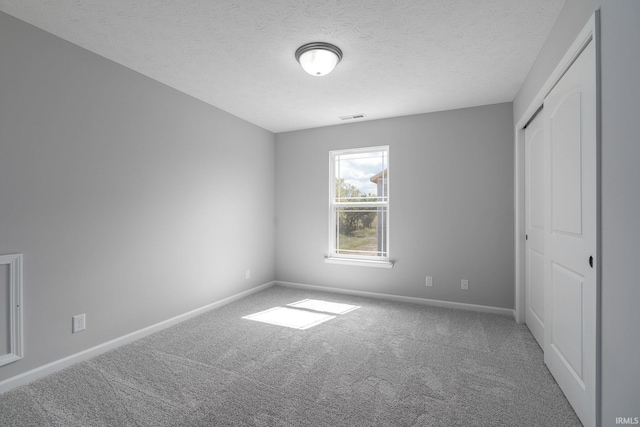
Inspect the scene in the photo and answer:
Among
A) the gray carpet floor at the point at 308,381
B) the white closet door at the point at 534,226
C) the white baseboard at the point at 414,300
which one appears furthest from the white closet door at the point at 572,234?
the white baseboard at the point at 414,300

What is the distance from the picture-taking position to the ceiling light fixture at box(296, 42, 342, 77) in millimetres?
2334

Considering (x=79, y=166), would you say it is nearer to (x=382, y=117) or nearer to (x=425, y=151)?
(x=382, y=117)

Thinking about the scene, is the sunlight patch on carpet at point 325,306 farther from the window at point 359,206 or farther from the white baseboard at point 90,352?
the white baseboard at point 90,352

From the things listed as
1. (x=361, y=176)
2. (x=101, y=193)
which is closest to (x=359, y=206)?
(x=361, y=176)

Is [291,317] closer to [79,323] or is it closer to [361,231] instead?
[361,231]

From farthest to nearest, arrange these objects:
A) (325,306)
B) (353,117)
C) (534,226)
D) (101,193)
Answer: (353,117) → (325,306) → (534,226) → (101,193)

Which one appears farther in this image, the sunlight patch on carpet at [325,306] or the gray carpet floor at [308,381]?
the sunlight patch on carpet at [325,306]

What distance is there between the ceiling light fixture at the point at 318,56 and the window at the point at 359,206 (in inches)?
76.1

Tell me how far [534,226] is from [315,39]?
2.64 meters

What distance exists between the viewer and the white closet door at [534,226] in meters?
2.63

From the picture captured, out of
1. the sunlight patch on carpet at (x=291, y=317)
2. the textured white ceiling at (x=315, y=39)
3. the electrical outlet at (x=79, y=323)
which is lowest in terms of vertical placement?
the sunlight patch on carpet at (x=291, y=317)

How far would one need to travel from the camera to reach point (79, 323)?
2.38 m

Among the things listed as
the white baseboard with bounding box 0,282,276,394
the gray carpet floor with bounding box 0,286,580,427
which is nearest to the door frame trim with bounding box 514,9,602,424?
the gray carpet floor with bounding box 0,286,580,427

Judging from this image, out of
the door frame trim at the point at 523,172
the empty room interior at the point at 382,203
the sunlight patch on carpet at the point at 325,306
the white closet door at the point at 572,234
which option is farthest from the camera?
the sunlight patch on carpet at the point at 325,306
